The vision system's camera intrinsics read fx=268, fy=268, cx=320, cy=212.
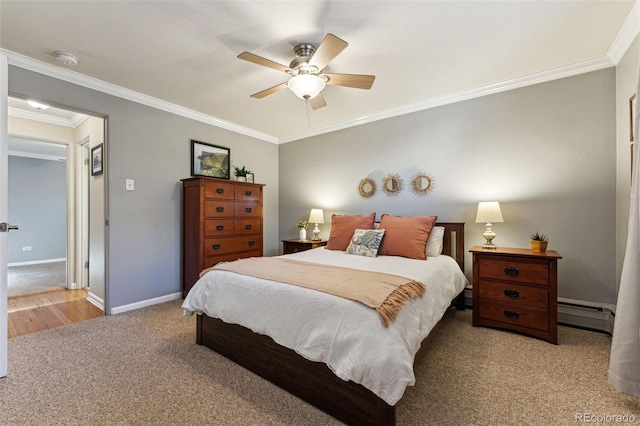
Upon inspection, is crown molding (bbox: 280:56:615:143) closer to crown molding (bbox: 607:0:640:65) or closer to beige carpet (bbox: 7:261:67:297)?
crown molding (bbox: 607:0:640:65)

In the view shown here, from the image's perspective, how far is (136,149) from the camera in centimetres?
308

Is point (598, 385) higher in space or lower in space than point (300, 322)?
lower

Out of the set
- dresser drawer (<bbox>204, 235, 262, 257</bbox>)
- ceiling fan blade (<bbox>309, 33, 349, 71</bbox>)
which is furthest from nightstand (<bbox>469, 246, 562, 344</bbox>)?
dresser drawer (<bbox>204, 235, 262, 257</bbox>)

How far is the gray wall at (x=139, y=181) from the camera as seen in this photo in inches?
108

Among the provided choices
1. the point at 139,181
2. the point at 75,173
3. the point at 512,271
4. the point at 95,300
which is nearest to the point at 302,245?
the point at 139,181

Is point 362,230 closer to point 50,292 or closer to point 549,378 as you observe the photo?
point 549,378

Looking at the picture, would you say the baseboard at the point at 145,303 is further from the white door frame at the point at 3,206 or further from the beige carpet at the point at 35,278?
the beige carpet at the point at 35,278

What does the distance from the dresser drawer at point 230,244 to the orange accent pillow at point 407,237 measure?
1.89 metres

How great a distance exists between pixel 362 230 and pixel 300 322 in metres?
1.68

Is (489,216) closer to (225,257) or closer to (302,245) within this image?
(302,245)

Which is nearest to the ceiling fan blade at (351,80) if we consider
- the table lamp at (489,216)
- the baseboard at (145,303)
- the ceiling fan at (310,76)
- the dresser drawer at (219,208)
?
the ceiling fan at (310,76)

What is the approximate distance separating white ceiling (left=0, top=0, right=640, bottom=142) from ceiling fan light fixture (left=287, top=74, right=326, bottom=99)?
0.29 m

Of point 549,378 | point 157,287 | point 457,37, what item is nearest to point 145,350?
point 157,287

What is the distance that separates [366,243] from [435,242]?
2.38ft
